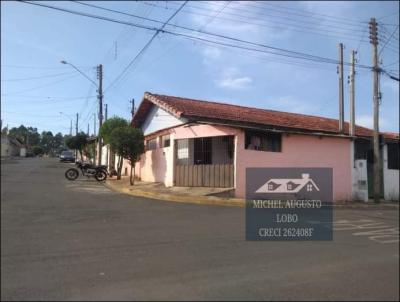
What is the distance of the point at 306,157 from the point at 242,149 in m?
3.48

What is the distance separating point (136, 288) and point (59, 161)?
2.30m

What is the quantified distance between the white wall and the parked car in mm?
14879

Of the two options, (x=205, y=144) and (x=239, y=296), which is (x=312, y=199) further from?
(x=239, y=296)

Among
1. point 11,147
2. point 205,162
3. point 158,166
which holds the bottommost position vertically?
point 11,147

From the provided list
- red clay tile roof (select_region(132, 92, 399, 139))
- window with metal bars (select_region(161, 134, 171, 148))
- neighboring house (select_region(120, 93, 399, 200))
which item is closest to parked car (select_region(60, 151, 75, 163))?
neighboring house (select_region(120, 93, 399, 200))

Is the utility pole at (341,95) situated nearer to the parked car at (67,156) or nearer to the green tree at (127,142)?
the green tree at (127,142)

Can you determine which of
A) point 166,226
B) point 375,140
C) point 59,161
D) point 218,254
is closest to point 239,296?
point 218,254

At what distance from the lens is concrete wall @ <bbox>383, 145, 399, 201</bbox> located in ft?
73.2

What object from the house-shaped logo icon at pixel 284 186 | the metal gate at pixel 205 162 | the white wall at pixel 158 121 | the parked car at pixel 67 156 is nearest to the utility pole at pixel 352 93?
the house-shaped logo icon at pixel 284 186

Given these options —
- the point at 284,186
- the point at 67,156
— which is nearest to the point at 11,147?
the point at 67,156

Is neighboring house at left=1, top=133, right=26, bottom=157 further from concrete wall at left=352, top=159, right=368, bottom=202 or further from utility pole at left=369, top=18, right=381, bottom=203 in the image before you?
concrete wall at left=352, top=159, right=368, bottom=202

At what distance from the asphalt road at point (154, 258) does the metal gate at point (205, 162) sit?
725 cm

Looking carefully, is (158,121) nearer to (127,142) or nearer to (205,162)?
(127,142)

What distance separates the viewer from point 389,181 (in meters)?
22.5
